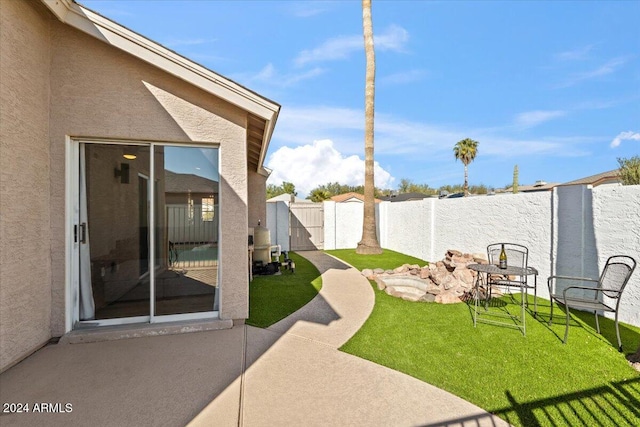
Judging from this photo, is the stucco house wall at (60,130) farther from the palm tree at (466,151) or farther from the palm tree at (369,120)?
the palm tree at (466,151)

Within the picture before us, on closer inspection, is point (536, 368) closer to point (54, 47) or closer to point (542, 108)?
point (54, 47)

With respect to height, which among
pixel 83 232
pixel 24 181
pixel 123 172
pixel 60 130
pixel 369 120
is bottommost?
pixel 83 232

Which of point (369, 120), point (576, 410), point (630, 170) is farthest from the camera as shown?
point (630, 170)

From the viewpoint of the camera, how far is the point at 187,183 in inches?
189

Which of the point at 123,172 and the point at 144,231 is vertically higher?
the point at 123,172

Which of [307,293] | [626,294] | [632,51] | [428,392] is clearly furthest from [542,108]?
[428,392]

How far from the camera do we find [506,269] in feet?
16.2

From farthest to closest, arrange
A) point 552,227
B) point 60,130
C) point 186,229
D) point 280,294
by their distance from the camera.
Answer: point 280,294 → point 552,227 → point 186,229 → point 60,130

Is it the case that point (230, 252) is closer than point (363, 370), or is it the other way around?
point (363, 370)

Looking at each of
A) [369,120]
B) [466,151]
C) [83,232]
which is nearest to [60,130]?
[83,232]

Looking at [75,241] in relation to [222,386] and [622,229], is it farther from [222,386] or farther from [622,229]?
[622,229]

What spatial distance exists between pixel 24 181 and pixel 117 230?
1270 millimetres

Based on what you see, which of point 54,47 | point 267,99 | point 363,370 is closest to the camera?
point 363,370

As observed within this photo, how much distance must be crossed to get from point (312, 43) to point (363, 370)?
1394 cm
